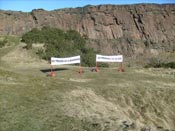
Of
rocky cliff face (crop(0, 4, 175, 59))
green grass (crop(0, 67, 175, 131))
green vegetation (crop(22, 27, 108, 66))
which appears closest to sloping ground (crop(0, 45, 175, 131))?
green grass (crop(0, 67, 175, 131))

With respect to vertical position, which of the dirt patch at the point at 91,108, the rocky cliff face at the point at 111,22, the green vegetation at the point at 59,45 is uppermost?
the rocky cliff face at the point at 111,22

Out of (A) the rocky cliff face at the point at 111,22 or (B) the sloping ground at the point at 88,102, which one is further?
(A) the rocky cliff face at the point at 111,22

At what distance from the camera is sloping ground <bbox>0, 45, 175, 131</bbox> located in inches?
801

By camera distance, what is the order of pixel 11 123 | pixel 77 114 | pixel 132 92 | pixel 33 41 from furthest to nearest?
pixel 33 41 < pixel 132 92 < pixel 77 114 < pixel 11 123

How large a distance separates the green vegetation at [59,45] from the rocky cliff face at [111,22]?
60.3m

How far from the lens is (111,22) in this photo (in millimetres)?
151875

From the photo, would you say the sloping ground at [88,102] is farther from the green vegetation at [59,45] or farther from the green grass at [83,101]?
the green vegetation at [59,45]

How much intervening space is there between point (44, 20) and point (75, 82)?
379 ft

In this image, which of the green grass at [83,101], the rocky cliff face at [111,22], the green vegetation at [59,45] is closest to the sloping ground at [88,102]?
the green grass at [83,101]

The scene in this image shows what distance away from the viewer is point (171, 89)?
107 ft

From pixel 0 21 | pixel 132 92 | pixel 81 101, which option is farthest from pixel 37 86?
pixel 0 21

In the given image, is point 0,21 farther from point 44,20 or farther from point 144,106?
point 144,106

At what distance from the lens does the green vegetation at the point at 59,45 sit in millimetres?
64438

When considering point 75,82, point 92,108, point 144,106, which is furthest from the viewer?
point 75,82
